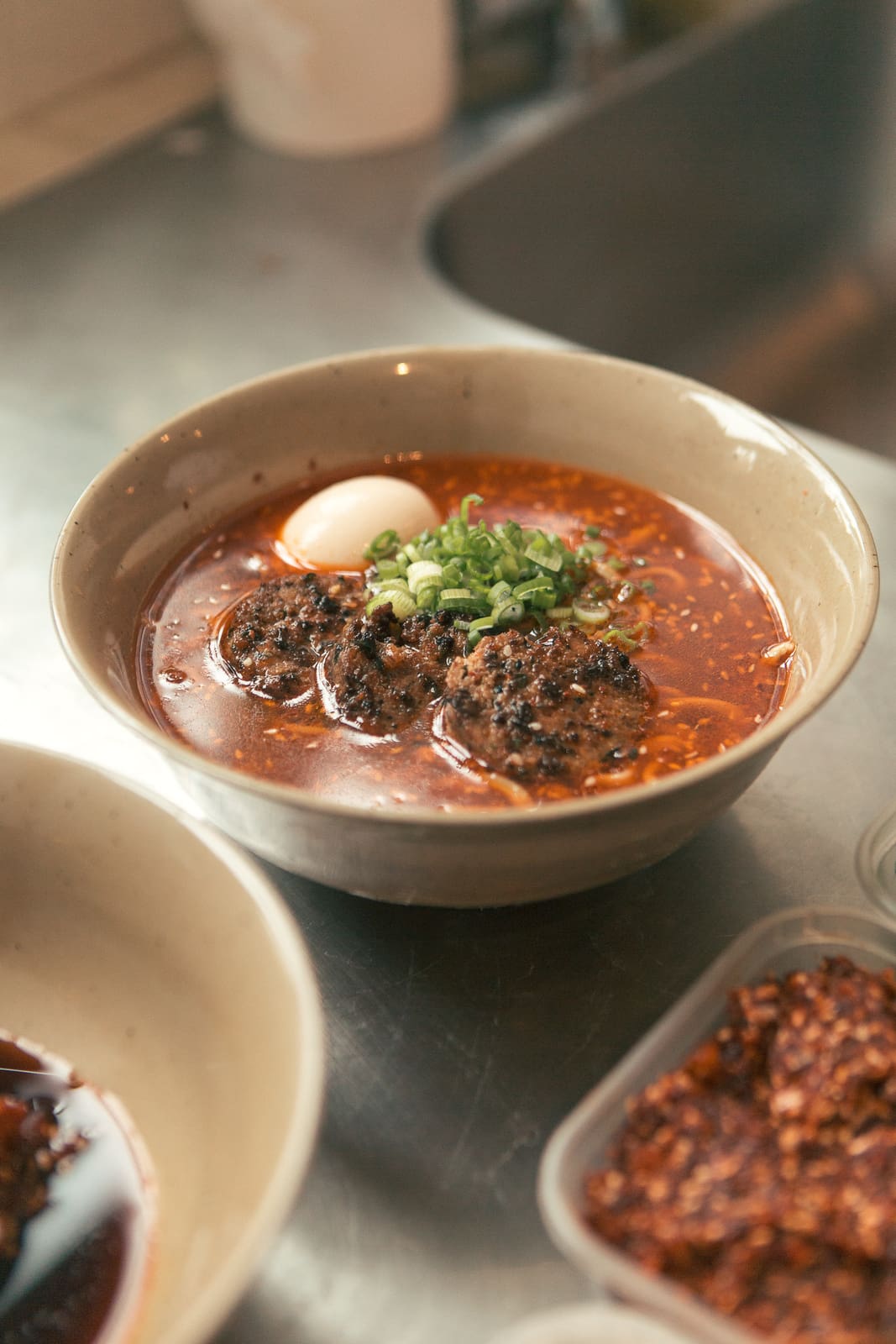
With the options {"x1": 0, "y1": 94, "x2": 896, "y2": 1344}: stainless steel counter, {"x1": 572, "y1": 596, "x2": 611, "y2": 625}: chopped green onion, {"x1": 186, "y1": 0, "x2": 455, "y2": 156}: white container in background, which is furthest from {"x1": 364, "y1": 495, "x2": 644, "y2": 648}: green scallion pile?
{"x1": 186, "y1": 0, "x2": 455, "y2": 156}: white container in background

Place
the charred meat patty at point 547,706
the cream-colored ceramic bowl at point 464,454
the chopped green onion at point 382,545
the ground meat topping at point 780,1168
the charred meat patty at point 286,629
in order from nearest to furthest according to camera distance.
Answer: the ground meat topping at point 780,1168 < the cream-colored ceramic bowl at point 464,454 < the charred meat patty at point 547,706 < the charred meat patty at point 286,629 < the chopped green onion at point 382,545

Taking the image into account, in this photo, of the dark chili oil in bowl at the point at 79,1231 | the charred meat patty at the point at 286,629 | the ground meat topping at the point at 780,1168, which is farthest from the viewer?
the charred meat patty at the point at 286,629

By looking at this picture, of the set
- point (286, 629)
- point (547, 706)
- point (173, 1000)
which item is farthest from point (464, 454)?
point (173, 1000)

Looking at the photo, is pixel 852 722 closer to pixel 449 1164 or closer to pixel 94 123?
pixel 449 1164

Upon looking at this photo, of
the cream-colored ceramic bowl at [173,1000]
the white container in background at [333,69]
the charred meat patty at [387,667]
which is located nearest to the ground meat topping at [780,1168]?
the cream-colored ceramic bowl at [173,1000]

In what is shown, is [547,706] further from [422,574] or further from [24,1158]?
[24,1158]

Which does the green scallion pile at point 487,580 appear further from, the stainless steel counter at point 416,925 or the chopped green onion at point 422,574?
the stainless steel counter at point 416,925
